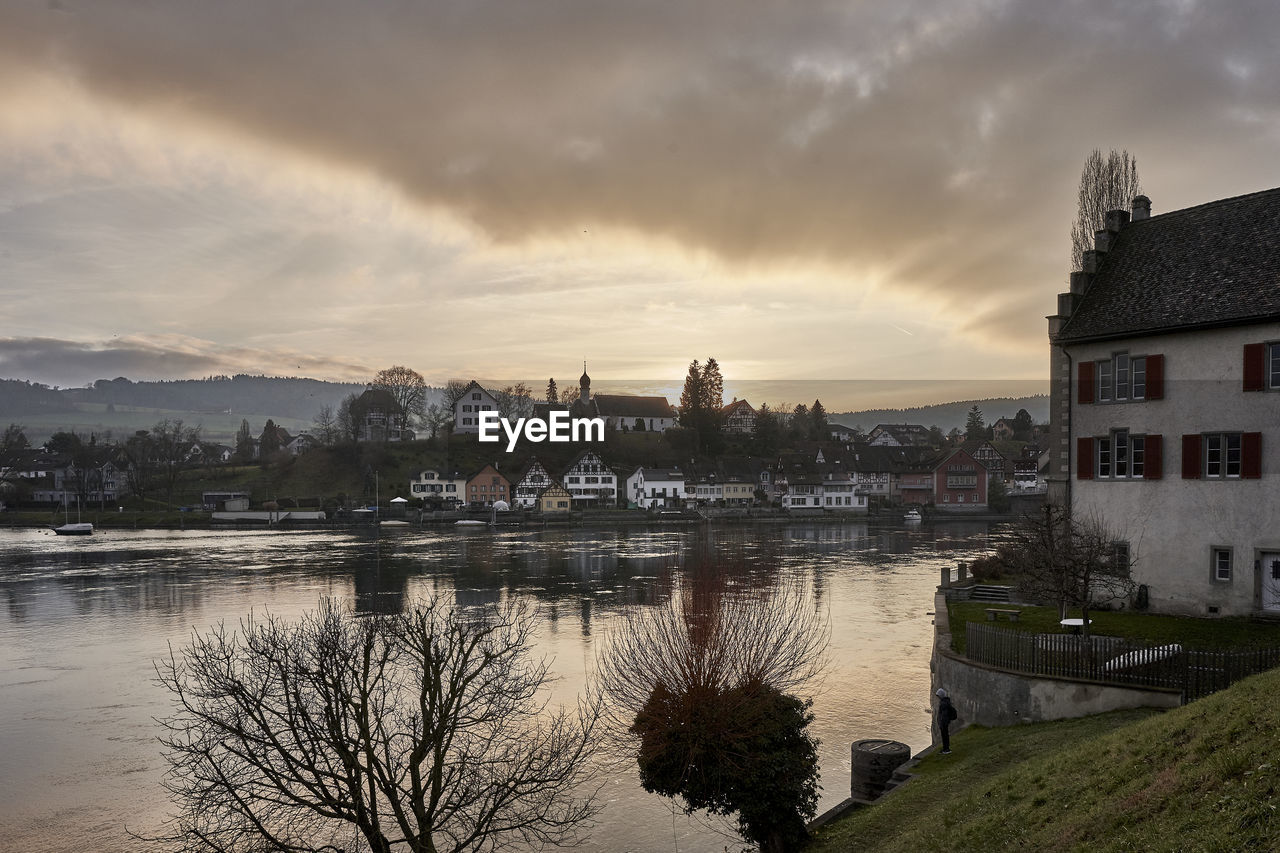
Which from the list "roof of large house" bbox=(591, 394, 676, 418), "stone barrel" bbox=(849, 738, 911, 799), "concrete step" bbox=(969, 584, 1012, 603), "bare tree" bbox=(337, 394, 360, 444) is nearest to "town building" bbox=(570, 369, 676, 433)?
"roof of large house" bbox=(591, 394, 676, 418)

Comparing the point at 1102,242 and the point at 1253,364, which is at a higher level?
the point at 1102,242

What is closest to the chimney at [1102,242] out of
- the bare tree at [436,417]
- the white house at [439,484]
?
the white house at [439,484]

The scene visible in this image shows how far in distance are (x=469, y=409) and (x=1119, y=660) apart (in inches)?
5841

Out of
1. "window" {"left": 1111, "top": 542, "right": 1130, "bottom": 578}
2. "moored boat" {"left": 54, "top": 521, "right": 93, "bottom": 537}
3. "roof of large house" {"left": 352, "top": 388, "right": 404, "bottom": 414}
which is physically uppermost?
"roof of large house" {"left": 352, "top": 388, "right": 404, "bottom": 414}

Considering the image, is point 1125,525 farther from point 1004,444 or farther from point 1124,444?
point 1004,444

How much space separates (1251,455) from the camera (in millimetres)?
25812

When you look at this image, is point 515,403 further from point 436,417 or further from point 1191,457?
point 1191,457

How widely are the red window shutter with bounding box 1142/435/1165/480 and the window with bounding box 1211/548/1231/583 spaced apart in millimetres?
2787

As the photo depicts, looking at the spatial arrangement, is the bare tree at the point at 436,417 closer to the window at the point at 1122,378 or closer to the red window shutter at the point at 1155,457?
the window at the point at 1122,378

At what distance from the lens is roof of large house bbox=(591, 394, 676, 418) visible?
174875mm

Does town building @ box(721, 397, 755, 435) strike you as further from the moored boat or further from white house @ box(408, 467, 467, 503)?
the moored boat

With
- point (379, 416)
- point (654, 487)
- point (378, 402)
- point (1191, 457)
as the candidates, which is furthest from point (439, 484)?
point (1191, 457)

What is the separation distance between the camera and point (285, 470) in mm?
149875

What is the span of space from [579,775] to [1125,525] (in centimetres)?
1971
